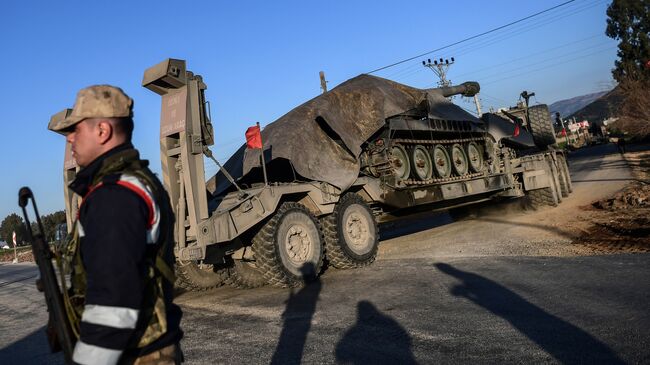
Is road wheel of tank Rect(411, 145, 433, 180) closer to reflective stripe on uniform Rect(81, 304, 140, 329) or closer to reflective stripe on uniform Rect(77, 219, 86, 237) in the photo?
reflective stripe on uniform Rect(77, 219, 86, 237)

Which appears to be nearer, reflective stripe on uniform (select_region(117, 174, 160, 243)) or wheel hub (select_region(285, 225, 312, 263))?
reflective stripe on uniform (select_region(117, 174, 160, 243))

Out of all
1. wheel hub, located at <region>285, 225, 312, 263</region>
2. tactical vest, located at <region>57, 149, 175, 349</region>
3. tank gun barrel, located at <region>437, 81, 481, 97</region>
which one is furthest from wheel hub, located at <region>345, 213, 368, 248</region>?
tactical vest, located at <region>57, 149, 175, 349</region>

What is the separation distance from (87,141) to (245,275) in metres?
6.82

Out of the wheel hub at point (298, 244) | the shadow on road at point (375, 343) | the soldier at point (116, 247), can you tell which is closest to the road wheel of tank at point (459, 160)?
the wheel hub at point (298, 244)

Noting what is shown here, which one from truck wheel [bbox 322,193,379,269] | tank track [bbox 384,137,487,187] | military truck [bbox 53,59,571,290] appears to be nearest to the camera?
military truck [bbox 53,59,571,290]

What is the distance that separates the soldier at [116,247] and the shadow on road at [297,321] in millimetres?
2563

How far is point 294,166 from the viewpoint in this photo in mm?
8883

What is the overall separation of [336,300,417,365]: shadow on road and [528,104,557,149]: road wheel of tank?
13.4 meters

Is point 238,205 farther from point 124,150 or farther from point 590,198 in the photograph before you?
point 590,198

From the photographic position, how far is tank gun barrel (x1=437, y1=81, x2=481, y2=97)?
1295cm

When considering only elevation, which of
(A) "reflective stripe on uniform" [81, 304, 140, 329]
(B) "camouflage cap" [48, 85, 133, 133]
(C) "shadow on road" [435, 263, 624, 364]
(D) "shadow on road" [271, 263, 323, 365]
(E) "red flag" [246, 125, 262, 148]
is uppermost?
(E) "red flag" [246, 125, 262, 148]

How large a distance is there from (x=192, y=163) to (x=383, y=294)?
306 cm

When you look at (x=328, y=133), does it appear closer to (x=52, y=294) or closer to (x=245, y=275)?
(x=245, y=275)

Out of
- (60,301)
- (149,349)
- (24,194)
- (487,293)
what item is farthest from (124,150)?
(487,293)
